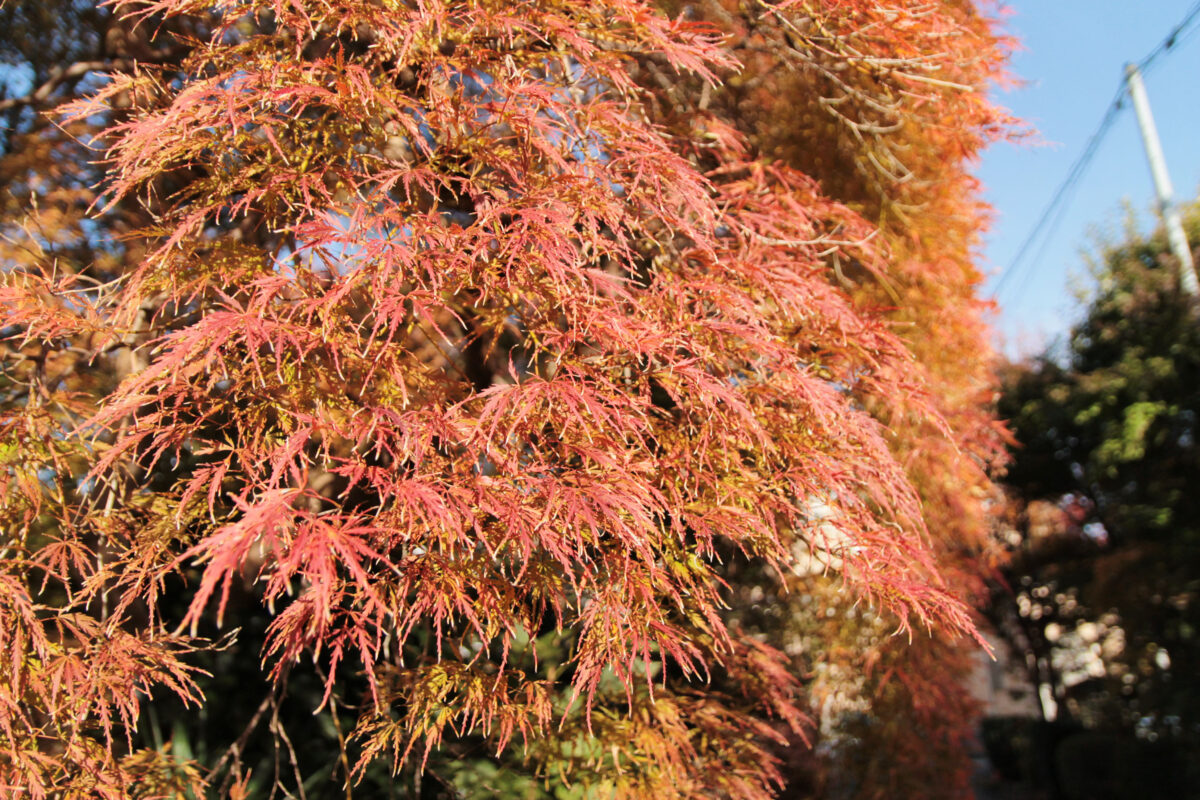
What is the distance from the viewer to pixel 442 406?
1579 millimetres

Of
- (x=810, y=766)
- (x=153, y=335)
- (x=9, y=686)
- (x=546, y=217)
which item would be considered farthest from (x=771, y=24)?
(x=810, y=766)

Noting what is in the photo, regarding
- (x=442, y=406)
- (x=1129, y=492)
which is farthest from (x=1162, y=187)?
(x=442, y=406)

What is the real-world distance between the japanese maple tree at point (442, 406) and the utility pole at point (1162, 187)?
4567mm

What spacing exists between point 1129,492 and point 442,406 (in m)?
6.30

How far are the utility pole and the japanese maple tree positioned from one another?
4.57 meters

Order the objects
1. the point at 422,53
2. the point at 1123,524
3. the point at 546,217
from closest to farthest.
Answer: the point at 546,217 → the point at 422,53 → the point at 1123,524

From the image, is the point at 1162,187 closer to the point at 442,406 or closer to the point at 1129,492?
the point at 1129,492

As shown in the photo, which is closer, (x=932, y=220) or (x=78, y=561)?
(x=78, y=561)

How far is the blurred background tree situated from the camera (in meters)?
5.43

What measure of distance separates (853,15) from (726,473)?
1.43m

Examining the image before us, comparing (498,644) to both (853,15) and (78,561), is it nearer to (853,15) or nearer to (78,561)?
(78,561)

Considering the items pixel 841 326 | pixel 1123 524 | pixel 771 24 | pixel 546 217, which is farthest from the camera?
pixel 1123 524

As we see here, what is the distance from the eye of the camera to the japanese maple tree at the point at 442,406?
4.65 feet

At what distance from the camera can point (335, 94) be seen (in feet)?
5.20
